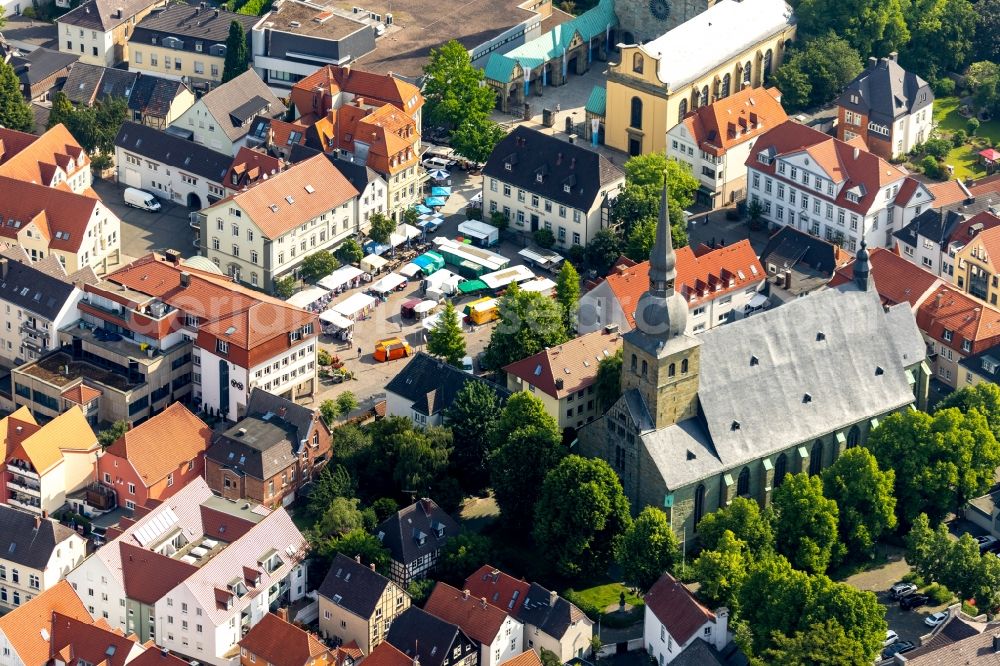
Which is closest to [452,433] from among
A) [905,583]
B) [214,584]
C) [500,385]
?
[500,385]

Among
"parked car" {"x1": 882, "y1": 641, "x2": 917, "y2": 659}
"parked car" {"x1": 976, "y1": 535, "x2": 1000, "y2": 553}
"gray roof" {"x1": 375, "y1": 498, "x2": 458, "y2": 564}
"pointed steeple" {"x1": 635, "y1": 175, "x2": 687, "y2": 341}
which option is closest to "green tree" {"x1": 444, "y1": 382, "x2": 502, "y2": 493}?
"gray roof" {"x1": 375, "y1": 498, "x2": 458, "y2": 564}

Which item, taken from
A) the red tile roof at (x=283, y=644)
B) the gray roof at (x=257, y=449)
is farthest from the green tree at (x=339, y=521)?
the red tile roof at (x=283, y=644)

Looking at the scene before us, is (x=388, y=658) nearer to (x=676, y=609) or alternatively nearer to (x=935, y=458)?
(x=676, y=609)

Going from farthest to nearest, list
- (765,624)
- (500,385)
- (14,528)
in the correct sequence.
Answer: (500,385) < (14,528) < (765,624)

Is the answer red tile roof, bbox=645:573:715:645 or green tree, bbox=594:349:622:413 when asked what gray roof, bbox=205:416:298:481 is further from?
red tile roof, bbox=645:573:715:645

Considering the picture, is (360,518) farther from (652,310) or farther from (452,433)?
(652,310)

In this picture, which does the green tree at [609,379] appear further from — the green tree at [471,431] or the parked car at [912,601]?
the parked car at [912,601]
